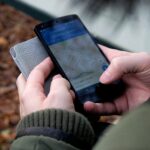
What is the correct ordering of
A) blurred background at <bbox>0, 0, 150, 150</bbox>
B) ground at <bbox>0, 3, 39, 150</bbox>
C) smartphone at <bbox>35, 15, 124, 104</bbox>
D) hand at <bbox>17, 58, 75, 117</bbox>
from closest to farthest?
hand at <bbox>17, 58, 75, 117</bbox>
blurred background at <bbox>0, 0, 150, 150</bbox>
smartphone at <bbox>35, 15, 124, 104</bbox>
ground at <bbox>0, 3, 39, 150</bbox>

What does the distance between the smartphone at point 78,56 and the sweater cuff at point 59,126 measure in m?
0.36

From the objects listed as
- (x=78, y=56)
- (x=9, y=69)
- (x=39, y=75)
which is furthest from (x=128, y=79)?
(x=9, y=69)

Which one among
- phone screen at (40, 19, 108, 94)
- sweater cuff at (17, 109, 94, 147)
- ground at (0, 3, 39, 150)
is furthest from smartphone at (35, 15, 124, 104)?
ground at (0, 3, 39, 150)

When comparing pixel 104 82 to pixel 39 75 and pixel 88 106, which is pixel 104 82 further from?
pixel 39 75

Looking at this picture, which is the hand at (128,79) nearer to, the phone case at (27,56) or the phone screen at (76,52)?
the phone screen at (76,52)

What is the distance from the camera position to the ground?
119 inches

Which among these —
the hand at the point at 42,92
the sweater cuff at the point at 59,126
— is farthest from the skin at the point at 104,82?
the sweater cuff at the point at 59,126

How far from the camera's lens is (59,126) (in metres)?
1.28

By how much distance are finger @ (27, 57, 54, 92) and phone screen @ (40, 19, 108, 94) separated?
2.1 inches

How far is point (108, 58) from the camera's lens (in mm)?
1828

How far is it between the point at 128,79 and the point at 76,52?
230 millimetres

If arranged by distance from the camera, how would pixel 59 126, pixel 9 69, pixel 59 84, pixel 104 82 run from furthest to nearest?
pixel 9 69 < pixel 104 82 < pixel 59 84 < pixel 59 126

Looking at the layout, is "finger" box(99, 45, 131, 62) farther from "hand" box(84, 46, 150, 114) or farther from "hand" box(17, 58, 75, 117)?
"hand" box(17, 58, 75, 117)

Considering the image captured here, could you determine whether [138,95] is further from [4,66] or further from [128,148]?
[4,66]
